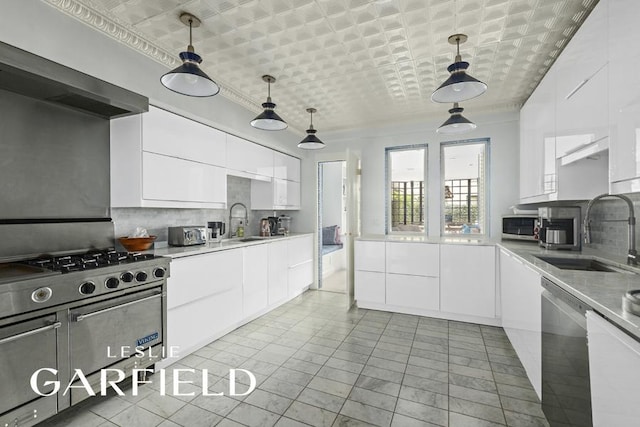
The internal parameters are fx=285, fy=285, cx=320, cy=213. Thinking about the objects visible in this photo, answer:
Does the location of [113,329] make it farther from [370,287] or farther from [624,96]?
[624,96]

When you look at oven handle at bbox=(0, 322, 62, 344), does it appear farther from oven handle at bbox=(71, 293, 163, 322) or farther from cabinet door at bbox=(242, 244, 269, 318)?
cabinet door at bbox=(242, 244, 269, 318)

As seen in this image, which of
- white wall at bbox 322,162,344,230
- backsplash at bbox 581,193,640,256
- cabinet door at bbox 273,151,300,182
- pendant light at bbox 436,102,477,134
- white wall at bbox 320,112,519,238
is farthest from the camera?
white wall at bbox 322,162,344,230

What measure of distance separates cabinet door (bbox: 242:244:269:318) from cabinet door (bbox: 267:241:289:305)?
0.09 meters

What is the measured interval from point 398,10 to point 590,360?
2.20 metres

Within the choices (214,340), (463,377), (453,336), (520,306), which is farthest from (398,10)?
(214,340)

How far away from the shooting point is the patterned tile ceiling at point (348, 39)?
1919 millimetres

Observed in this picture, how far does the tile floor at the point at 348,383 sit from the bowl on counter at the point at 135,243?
1036mm

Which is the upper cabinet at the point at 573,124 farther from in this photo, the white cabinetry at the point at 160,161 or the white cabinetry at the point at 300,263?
the white cabinetry at the point at 160,161

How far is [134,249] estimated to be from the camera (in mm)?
2404

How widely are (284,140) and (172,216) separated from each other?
2.12 m

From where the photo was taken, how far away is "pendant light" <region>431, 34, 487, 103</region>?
1.92 m

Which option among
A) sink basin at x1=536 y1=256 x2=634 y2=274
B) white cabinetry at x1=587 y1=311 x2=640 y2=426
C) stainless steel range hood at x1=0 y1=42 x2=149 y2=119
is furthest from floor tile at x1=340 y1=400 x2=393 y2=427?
stainless steel range hood at x1=0 y1=42 x2=149 y2=119

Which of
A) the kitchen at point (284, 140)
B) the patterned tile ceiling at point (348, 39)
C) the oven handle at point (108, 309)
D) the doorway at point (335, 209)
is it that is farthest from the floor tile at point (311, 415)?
the doorway at point (335, 209)

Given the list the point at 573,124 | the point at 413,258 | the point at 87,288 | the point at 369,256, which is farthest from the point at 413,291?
the point at 87,288
